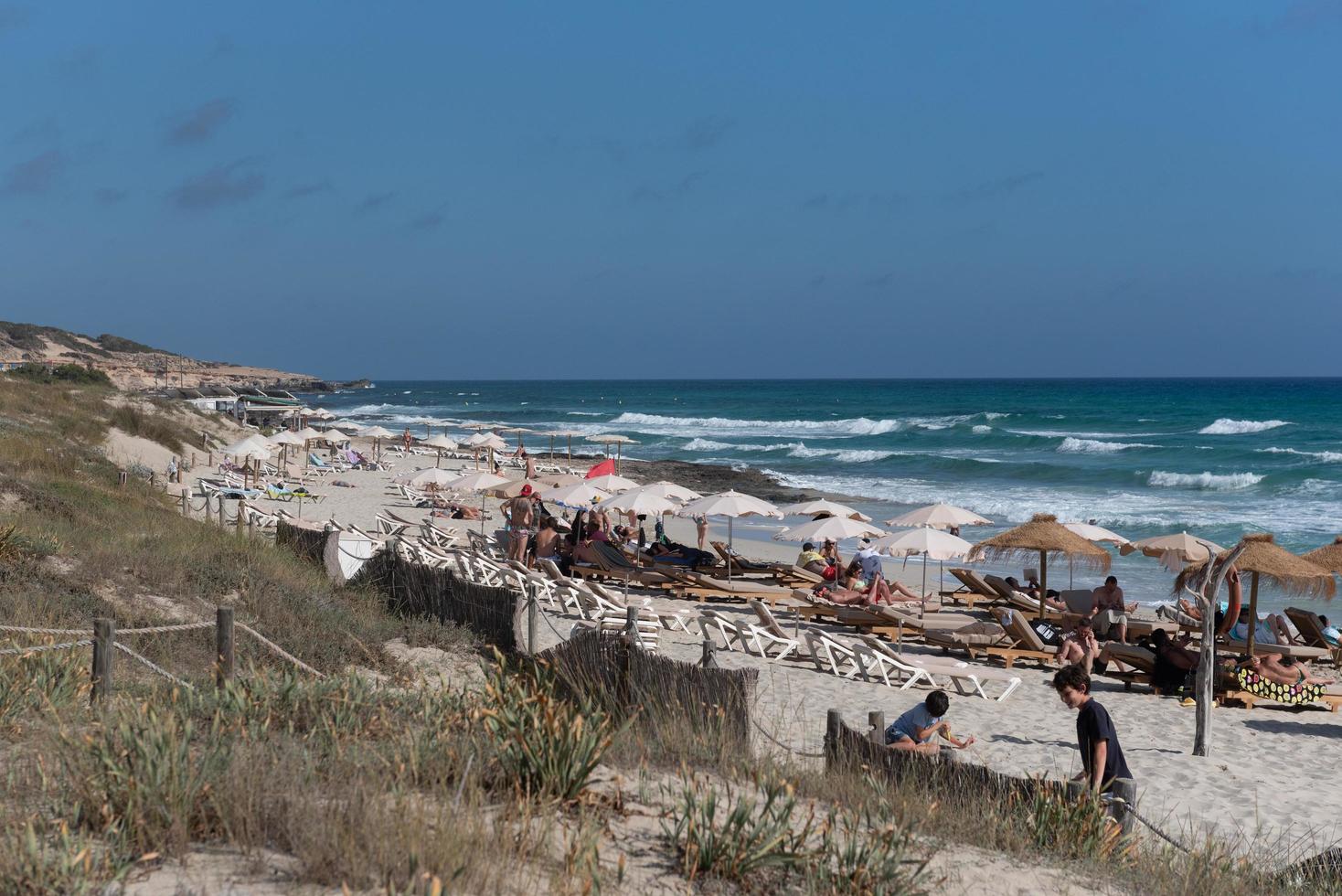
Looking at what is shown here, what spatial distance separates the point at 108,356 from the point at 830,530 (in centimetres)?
9928

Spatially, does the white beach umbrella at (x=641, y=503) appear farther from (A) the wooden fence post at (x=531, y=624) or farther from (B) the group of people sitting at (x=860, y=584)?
(A) the wooden fence post at (x=531, y=624)

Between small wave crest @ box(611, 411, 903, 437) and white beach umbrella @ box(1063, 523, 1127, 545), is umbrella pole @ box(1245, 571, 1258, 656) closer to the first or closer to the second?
white beach umbrella @ box(1063, 523, 1127, 545)

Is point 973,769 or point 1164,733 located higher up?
point 973,769

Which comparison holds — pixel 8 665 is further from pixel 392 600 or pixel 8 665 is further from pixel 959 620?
pixel 959 620

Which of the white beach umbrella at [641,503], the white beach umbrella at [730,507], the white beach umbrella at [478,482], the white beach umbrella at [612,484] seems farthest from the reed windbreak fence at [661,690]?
the white beach umbrella at [478,482]

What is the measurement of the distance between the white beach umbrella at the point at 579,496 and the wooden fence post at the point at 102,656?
33.7 feet

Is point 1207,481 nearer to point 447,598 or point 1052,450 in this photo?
point 1052,450

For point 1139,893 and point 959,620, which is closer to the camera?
point 1139,893

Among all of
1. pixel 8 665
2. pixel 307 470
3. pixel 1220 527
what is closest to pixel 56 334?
pixel 307 470

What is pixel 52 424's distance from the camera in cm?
2447

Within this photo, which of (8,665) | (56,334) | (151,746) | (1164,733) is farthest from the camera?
(56,334)

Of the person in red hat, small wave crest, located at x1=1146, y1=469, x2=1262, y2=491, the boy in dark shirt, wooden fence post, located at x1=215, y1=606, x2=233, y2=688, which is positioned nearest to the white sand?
the boy in dark shirt

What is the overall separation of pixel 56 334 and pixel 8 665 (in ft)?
348

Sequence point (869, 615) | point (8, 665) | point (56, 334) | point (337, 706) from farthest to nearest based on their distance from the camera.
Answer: point (56, 334), point (869, 615), point (8, 665), point (337, 706)
